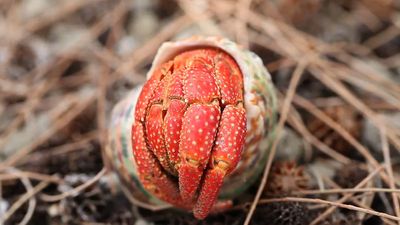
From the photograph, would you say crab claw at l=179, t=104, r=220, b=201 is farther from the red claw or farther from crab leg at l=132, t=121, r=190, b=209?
crab leg at l=132, t=121, r=190, b=209

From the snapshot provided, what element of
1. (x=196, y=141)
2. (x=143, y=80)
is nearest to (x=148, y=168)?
(x=196, y=141)

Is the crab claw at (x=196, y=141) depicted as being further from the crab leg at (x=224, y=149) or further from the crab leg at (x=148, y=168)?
the crab leg at (x=148, y=168)

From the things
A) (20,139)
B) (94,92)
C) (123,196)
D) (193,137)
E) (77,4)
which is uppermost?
(77,4)

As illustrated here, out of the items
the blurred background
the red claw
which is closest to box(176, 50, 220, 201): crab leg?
the red claw

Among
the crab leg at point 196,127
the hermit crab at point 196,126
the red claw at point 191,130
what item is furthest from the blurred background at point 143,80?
the crab leg at point 196,127

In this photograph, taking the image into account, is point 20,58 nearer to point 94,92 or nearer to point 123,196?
point 94,92

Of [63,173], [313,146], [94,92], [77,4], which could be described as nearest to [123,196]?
[63,173]
